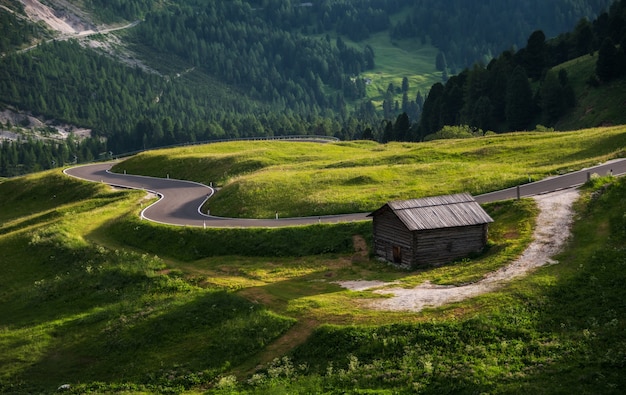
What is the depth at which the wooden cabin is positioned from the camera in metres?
55.7

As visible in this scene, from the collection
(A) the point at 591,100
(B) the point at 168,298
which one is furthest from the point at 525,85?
(B) the point at 168,298

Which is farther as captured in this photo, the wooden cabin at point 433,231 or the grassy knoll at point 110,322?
the wooden cabin at point 433,231

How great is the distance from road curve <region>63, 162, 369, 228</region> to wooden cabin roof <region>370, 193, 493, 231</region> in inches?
389

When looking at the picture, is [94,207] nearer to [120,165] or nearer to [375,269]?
[120,165]

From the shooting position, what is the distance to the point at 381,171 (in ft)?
275

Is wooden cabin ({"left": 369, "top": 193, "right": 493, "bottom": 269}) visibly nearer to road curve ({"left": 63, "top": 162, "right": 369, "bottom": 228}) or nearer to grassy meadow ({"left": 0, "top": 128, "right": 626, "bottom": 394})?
grassy meadow ({"left": 0, "top": 128, "right": 626, "bottom": 394})

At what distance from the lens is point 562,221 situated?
5734cm

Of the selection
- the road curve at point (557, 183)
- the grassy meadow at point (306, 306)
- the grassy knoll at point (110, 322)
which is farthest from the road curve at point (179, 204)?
the road curve at point (557, 183)

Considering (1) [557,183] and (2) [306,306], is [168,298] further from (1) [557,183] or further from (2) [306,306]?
(1) [557,183]

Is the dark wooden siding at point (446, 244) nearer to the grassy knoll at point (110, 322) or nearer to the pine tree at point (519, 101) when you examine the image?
the grassy knoll at point (110, 322)

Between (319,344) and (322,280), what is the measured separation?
36.4 feet

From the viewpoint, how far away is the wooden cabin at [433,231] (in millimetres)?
55688

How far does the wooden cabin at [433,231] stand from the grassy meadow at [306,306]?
4.88ft

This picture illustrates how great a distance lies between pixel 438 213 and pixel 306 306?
13.4 m
